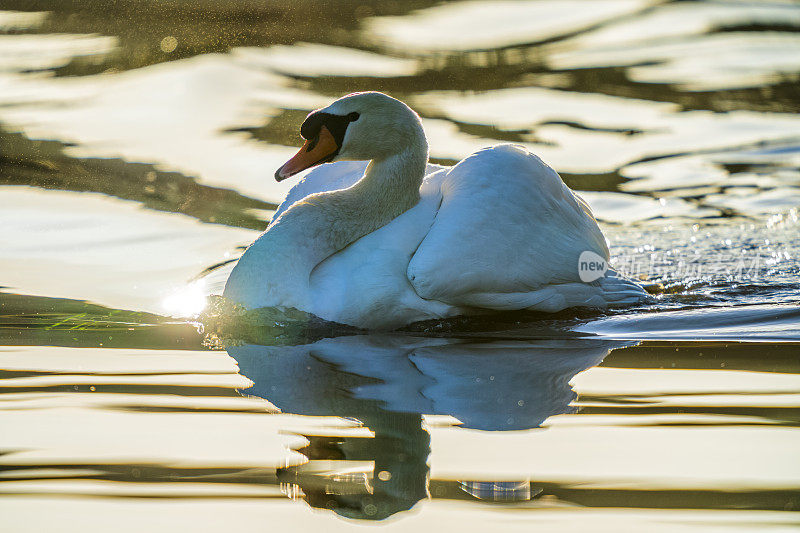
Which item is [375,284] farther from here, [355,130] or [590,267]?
[590,267]

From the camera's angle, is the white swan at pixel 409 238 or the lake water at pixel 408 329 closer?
the lake water at pixel 408 329

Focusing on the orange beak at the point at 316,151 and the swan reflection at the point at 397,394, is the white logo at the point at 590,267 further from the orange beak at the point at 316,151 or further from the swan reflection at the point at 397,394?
the orange beak at the point at 316,151

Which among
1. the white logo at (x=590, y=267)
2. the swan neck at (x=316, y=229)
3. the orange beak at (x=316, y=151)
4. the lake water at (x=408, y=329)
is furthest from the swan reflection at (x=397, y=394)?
the orange beak at (x=316, y=151)

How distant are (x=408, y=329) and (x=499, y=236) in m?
0.67

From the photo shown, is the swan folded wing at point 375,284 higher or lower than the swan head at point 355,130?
lower

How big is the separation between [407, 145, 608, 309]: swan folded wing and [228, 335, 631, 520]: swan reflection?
388mm

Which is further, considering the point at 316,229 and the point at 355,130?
the point at 355,130

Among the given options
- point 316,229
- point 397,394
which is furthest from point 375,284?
point 397,394

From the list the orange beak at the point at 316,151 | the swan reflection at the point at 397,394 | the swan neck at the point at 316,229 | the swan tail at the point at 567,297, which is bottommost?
the swan tail at the point at 567,297

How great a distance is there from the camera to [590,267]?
6129 millimetres

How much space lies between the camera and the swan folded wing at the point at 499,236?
5340 millimetres

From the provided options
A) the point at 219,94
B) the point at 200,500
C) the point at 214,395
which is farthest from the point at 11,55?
the point at 200,500

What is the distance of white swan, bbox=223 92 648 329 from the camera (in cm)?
533

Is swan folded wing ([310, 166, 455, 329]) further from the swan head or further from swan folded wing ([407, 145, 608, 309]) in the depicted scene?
the swan head
